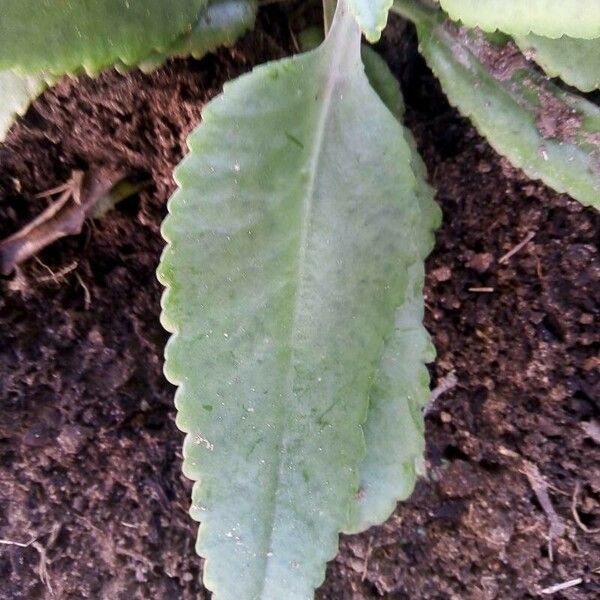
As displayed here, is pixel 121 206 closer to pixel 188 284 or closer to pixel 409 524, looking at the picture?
pixel 188 284

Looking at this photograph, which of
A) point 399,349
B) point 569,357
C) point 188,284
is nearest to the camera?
point 188,284

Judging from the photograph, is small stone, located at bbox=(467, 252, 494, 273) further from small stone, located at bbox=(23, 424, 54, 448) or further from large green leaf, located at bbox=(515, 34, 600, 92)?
small stone, located at bbox=(23, 424, 54, 448)

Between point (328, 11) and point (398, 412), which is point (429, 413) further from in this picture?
point (328, 11)

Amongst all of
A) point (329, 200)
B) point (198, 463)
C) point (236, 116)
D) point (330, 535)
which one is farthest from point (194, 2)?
point (330, 535)

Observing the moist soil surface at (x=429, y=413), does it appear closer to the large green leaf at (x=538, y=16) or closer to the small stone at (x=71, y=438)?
the small stone at (x=71, y=438)

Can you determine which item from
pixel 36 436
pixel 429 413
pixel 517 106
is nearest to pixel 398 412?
pixel 429 413

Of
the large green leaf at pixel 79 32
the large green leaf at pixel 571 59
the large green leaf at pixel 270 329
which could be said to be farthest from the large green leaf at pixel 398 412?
the large green leaf at pixel 79 32
